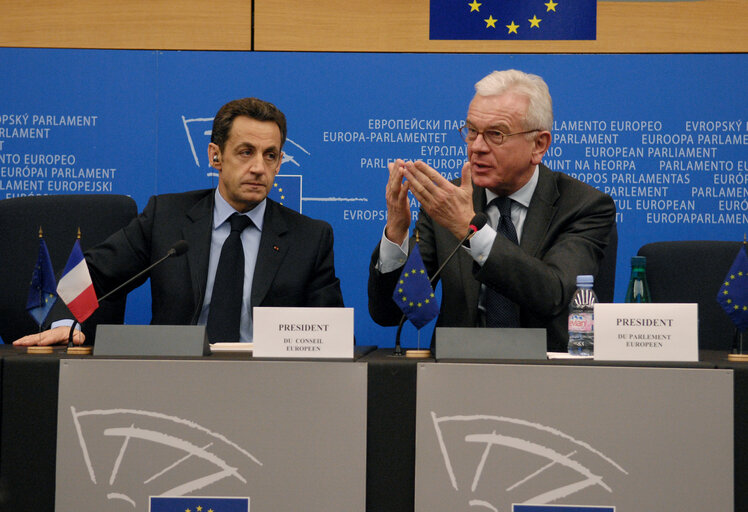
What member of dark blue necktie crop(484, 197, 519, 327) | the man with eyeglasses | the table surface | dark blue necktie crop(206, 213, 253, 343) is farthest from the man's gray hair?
the table surface

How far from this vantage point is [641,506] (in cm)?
152

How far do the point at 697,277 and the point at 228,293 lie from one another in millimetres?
1610

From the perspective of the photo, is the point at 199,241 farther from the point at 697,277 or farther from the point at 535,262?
the point at 697,277

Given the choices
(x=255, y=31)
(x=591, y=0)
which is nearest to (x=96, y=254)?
(x=255, y=31)

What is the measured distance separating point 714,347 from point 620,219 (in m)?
1.17

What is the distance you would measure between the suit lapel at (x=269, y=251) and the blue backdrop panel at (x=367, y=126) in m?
1.14

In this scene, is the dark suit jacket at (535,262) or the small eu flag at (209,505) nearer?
the small eu flag at (209,505)

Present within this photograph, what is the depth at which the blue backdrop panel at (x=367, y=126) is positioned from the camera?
3748 millimetres

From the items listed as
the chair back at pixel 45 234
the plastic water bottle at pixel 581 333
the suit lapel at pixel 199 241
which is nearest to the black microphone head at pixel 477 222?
the plastic water bottle at pixel 581 333

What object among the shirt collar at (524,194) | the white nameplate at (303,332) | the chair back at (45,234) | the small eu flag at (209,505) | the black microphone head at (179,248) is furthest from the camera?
the chair back at (45,234)

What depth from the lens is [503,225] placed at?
7.92 ft

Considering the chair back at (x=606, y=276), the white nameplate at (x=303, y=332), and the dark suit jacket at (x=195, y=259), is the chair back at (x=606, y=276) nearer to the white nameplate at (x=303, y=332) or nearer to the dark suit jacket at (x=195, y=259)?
the dark suit jacket at (x=195, y=259)

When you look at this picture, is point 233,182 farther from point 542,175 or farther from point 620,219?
point 620,219

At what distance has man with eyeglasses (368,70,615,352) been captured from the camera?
2.05 metres
